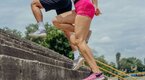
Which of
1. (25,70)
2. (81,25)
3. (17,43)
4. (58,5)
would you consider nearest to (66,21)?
(58,5)

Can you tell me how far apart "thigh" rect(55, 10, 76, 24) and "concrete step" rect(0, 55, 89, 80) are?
0.80 metres

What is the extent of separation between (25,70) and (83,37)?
3.25 feet

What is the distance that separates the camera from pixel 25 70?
615 centimetres

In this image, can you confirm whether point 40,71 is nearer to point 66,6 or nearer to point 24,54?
point 66,6

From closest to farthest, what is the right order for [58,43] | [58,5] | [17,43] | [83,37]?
[83,37] < [58,5] < [17,43] < [58,43]

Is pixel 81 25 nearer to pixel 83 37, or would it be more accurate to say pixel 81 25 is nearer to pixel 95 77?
pixel 83 37

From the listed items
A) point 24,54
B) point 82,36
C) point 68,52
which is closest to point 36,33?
point 82,36

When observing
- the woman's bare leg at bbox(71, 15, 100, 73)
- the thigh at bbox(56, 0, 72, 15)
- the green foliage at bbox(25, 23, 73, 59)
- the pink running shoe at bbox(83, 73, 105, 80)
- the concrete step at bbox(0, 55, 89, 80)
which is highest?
the green foliage at bbox(25, 23, 73, 59)

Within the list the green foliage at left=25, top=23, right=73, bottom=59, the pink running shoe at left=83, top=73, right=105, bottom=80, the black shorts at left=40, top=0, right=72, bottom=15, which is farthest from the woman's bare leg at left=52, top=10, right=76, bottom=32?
the green foliage at left=25, top=23, right=73, bottom=59

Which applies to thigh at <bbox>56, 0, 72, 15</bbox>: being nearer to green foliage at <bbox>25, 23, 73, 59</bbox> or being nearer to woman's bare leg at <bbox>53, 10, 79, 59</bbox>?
woman's bare leg at <bbox>53, 10, 79, 59</bbox>

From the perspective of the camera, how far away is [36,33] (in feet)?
21.8

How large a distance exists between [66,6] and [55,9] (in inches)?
7.5

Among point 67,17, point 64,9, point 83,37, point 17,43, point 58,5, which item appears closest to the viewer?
point 83,37

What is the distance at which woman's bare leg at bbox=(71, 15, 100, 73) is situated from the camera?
5.99 m
